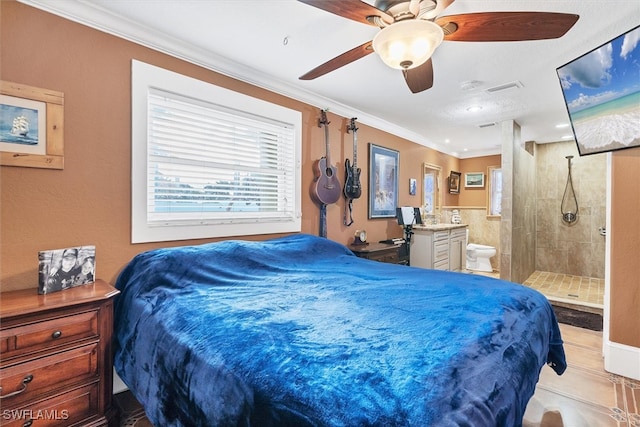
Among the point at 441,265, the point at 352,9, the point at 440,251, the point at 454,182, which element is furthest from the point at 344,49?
the point at 454,182

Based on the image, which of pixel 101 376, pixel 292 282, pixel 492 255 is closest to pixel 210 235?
pixel 292 282

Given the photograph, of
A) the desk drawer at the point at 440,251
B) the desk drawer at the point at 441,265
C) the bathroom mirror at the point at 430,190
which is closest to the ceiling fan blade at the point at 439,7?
the desk drawer at the point at 440,251

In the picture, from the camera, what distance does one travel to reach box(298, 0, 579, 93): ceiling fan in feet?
4.36

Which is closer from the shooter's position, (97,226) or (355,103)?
(97,226)

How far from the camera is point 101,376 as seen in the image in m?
1.55

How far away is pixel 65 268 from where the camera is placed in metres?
1.63

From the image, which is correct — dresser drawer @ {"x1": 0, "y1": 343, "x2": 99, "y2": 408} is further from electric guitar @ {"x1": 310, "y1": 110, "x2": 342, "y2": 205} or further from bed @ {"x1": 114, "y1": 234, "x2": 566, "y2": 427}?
electric guitar @ {"x1": 310, "y1": 110, "x2": 342, "y2": 205}

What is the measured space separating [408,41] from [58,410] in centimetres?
243

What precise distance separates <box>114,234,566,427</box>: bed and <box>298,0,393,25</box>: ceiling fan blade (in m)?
1.42

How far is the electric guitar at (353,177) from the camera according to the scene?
3570mm

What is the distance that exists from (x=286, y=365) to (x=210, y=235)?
1.74 metres

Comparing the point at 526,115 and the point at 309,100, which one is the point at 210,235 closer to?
the point at 309,100

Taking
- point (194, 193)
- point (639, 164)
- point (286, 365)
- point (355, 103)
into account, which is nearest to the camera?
point (286, 365)

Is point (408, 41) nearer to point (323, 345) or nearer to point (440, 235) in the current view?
point (323, 345)
